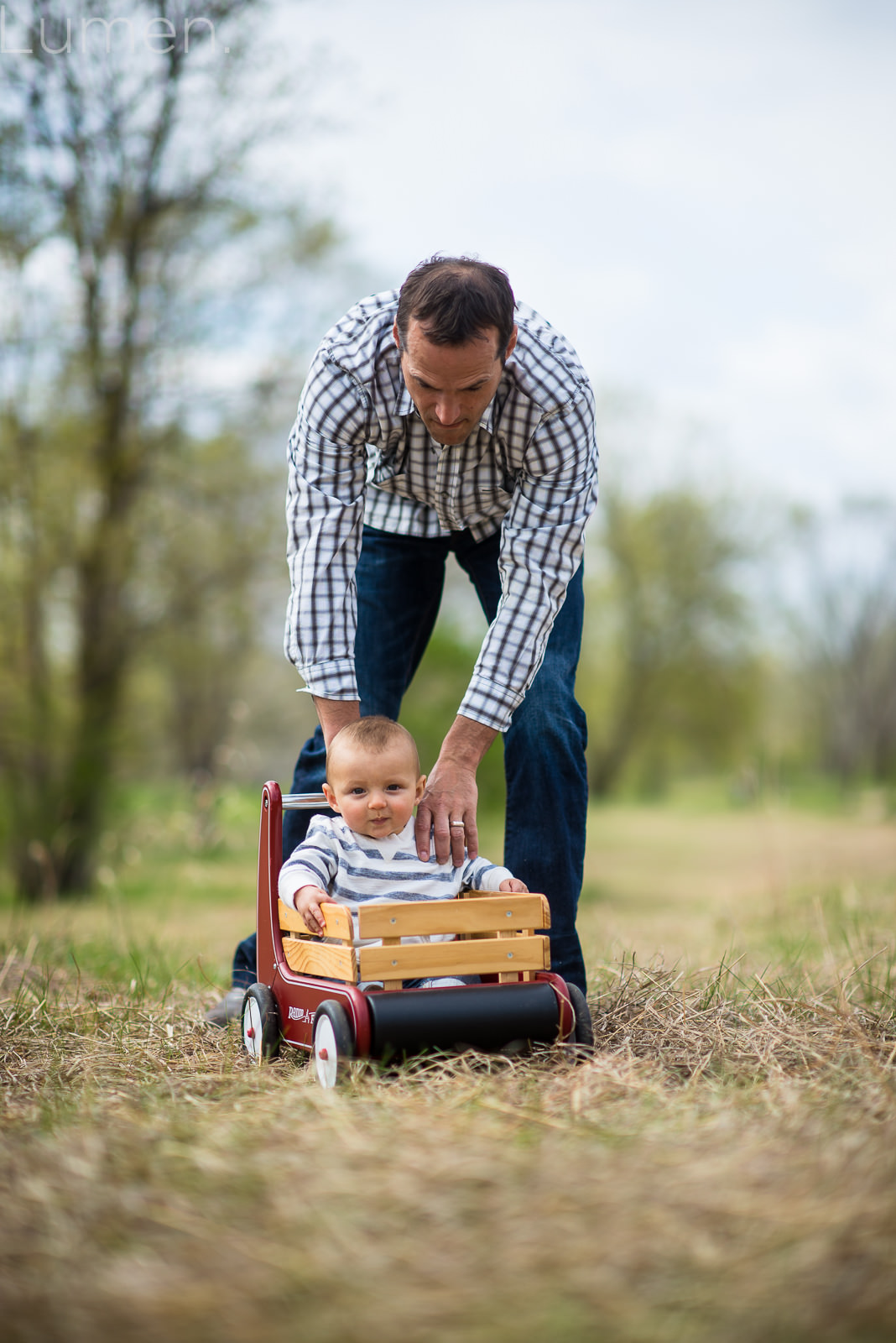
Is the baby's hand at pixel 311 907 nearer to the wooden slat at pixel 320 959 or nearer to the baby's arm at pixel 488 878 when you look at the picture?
the wooden slat at pixel 320 959

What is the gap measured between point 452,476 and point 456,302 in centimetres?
54

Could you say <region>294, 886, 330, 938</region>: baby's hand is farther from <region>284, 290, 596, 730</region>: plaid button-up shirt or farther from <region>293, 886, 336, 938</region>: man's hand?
<region>284, 290, 596, 730</region>: plaid button-up shirt

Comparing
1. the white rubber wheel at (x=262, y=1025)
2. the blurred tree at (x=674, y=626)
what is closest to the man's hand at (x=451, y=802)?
the white rubber wheel at (x=262, y=1025)

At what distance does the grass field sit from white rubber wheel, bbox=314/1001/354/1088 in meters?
0.04

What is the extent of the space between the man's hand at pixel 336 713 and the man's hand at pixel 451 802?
28 centimetres

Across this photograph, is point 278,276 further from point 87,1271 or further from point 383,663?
point 87,1271

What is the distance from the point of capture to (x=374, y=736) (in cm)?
260

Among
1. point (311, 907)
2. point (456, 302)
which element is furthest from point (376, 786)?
point (456, 302)

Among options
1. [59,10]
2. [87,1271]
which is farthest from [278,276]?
[87,1271]

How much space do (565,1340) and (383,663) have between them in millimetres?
2185

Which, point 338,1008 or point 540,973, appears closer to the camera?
point 338,1008

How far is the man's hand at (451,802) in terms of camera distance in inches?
99.6

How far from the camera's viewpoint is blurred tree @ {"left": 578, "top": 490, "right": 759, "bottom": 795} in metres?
18.9

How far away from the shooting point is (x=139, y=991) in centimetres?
317
